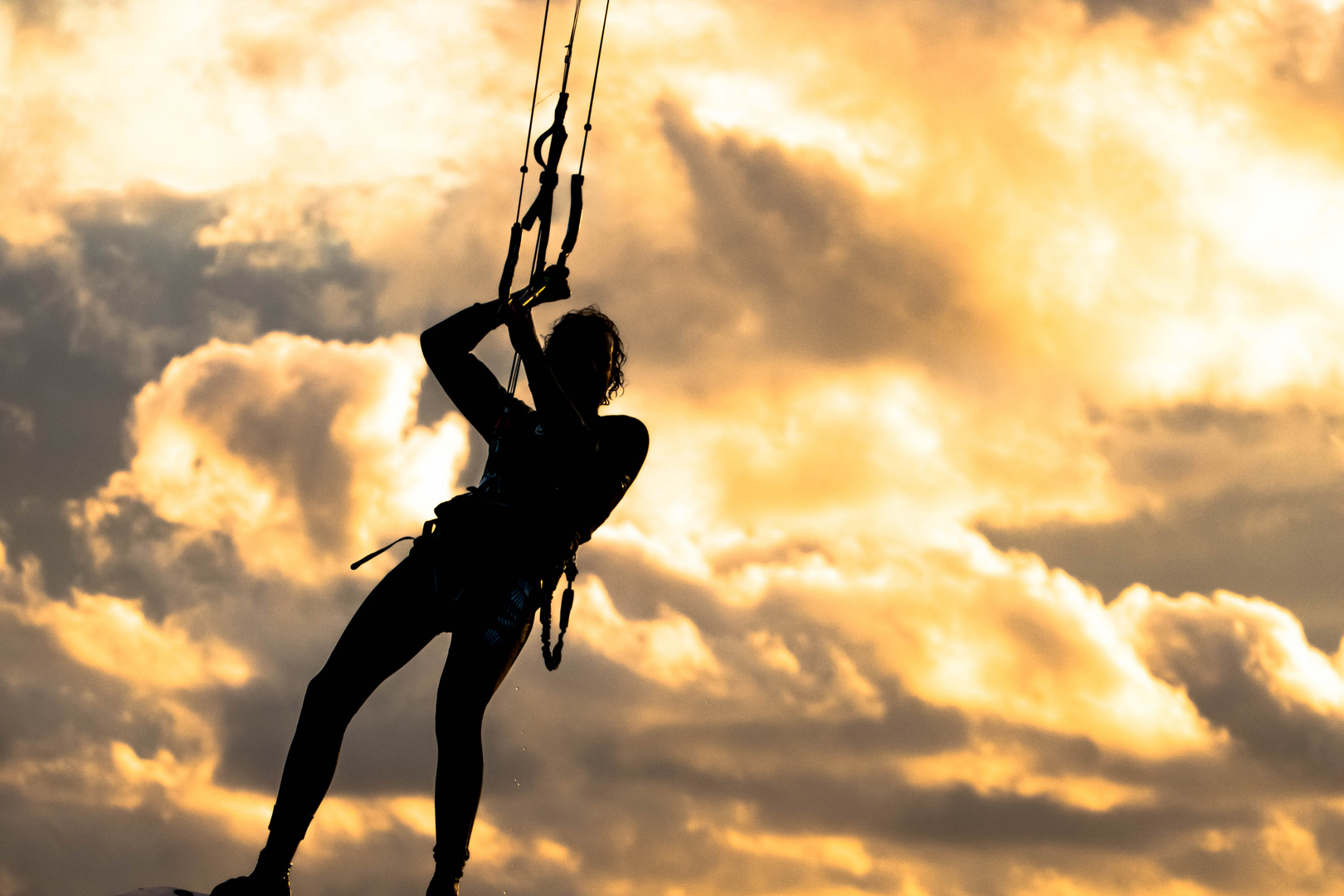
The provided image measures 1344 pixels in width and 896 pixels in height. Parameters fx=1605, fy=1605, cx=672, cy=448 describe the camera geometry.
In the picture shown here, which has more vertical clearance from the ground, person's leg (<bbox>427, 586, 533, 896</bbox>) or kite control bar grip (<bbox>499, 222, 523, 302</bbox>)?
kite control bar grip (<bbox>499, 222, 523, 302</bbox>)

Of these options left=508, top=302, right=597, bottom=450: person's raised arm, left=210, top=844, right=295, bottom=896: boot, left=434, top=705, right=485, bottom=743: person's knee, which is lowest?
left=210, top=844, right=295, bottom=896: boot

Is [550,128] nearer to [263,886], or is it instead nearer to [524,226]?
[524,226]

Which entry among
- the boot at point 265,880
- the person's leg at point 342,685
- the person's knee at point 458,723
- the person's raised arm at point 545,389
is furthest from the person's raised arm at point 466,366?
the boot at point 265,880

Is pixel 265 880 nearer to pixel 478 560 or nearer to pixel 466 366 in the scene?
pixel 478 560

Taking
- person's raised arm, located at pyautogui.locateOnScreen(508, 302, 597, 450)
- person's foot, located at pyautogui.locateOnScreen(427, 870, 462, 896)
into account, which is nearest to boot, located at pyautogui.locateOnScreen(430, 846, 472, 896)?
person's foot, located at pyautogui.locateOnScreen(427, 870, 462, 896)

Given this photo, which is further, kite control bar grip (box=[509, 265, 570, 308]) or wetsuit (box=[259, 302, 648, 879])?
→ kite control bar grip (box=[509, 265, 570, 308])

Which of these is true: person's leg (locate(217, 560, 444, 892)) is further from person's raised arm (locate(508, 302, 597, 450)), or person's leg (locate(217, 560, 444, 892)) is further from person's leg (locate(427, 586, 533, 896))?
person's raised arm (locate(508, 302, 597, 450))

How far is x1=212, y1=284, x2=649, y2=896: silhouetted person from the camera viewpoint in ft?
31.7

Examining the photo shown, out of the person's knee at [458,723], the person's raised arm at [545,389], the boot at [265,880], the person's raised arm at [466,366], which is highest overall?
the person's raised arm at [466,366]

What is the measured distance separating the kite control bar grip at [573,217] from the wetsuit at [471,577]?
1.96 feet

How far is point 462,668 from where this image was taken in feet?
32.7

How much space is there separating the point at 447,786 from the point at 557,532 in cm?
179

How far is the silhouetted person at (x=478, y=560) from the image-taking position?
9672 millimetres

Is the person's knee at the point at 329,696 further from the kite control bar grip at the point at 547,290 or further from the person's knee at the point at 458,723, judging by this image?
the kite control bar grip at the point at 547,290
